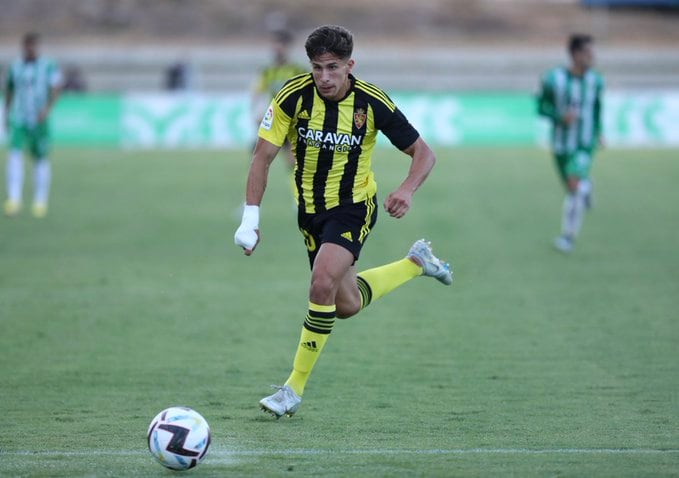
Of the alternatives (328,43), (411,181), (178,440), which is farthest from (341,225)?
(178,440)

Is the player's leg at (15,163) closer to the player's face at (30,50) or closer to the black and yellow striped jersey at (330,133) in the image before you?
the player's face at (30,50)

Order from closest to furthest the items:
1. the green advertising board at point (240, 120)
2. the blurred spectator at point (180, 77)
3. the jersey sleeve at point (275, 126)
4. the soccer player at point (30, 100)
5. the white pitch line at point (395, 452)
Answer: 1. the white pitch line at point (395, 452)
2. the jersey sleeve at point (275, 126)
3. the soccer player at point (30, 100)
4. the green advertising board at point (240, 120)
5. the blurred spectator at point (180, 77)

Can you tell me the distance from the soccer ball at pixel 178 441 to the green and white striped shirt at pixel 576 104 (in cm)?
850

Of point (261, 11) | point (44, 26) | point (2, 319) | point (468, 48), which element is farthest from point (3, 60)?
point (2, 319)

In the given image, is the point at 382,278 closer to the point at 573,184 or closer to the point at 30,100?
the point at 573,184

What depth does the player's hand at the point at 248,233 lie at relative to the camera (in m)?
5.84

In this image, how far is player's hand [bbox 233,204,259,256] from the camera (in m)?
5.84

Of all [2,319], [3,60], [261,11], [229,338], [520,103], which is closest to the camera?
[229,338]

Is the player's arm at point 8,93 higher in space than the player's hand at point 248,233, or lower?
lower

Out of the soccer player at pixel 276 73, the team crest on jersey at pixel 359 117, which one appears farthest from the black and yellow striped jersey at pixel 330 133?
the soccer player at pixel 276 73

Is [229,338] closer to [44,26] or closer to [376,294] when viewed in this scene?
[376,294]

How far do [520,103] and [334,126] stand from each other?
71.5 feet

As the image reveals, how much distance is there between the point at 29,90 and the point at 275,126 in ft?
32.2

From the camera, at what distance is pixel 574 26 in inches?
2149
